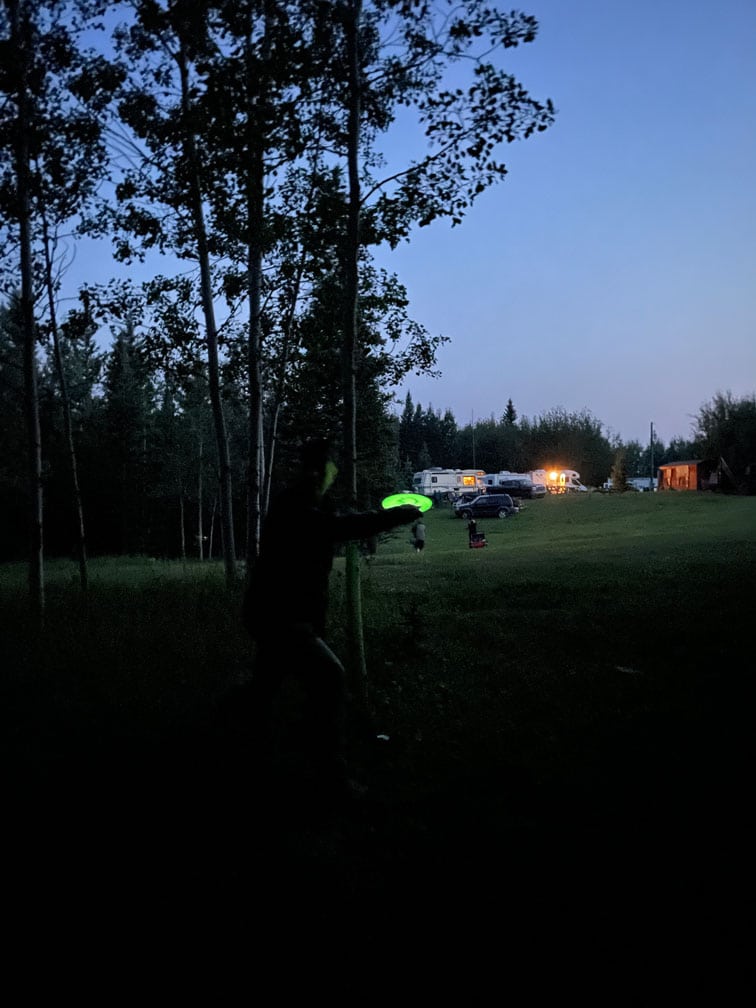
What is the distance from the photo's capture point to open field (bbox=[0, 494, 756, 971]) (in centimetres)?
370

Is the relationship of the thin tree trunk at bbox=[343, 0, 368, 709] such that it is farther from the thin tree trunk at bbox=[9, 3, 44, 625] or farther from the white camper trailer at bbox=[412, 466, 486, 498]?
the white camper trailer at bbox=[412, 466, 486, 498]

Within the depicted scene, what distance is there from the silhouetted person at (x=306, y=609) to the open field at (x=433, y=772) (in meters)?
0.19

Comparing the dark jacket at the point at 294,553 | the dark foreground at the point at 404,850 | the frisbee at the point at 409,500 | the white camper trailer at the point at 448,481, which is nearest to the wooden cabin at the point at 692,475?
the white camper trailer at the point at 448,481

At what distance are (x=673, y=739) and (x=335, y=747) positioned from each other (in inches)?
124

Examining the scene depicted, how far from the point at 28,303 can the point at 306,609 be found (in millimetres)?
10270

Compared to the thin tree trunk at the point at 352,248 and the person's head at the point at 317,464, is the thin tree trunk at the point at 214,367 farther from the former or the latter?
the person's head at the point at 317,464

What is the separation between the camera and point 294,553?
4.69m

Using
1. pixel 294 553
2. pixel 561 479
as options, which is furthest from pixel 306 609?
pixel 561 479

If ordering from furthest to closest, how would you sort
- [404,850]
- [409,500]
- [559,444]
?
[559,444], [409,500], [404,850]

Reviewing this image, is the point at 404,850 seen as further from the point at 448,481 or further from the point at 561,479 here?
the point at 561,479

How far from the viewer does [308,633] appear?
4668 mm

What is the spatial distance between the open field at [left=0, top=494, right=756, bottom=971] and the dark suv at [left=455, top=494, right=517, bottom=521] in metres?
42.3

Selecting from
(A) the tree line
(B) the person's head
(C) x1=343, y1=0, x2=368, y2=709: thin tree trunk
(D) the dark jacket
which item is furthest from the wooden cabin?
(D) the dark jacket

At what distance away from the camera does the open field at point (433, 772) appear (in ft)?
12.1
